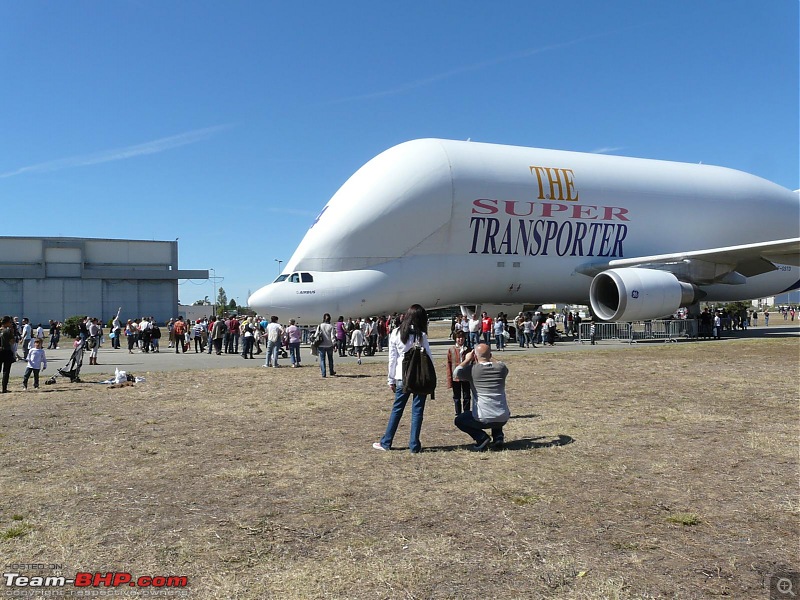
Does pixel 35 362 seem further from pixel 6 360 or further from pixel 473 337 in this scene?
pixel 473 337

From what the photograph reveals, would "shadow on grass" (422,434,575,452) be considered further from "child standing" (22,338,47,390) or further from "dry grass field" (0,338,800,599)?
"child standing" (22,338,47,390)

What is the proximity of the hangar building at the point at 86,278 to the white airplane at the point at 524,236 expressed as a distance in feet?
145

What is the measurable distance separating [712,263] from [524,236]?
8.17 m

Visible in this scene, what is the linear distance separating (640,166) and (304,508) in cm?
2830

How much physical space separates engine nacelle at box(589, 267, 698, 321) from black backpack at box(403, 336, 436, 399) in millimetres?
19514

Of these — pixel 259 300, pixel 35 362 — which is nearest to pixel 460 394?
pixel 35 362

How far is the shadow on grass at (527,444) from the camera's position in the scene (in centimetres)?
782

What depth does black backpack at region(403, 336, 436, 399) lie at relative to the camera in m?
7.49

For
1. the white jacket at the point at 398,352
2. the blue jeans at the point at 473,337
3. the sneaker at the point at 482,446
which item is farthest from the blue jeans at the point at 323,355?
the blue jeans at the point at 473,337

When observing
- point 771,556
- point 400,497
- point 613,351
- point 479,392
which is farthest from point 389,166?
point 771,556

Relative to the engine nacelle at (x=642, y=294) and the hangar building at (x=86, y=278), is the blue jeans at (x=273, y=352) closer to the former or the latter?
the engine nacelle at (x=642, y=294)

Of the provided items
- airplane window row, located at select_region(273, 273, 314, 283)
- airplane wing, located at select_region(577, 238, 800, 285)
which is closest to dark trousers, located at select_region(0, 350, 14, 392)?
airplane window row, located at select_region(273, 273, 314, 283)

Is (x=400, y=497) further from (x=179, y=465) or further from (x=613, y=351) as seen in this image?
(x=613, y=351)

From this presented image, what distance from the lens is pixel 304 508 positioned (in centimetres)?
567
